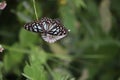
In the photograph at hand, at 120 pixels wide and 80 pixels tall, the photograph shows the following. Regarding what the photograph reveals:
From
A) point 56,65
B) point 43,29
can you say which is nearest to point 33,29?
point 43,29

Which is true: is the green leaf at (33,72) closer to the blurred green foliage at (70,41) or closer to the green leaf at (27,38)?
the blurred green foliage at (70,41)

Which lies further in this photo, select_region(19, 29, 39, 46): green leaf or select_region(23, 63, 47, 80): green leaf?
select_region(19, 29, 39, 46): green leaf

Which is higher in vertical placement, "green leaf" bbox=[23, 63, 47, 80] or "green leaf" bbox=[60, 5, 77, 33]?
"green leaf" bbox=[60, 5, 77, 33]

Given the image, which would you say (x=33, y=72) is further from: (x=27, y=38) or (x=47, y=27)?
(x=27, y=38)

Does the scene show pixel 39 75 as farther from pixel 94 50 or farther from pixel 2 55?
pixel 94 50

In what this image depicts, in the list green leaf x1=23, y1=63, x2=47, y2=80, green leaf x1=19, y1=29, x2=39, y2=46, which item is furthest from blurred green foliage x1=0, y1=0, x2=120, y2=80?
green leaf x1=23, y1=63, x2=47, y2=80

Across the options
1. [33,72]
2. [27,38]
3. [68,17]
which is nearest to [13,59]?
[27,38]

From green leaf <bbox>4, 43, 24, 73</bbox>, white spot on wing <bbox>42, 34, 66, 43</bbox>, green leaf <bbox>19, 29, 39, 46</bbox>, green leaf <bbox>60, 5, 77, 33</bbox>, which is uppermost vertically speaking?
green leaf <bbox>60, 5, 77, 33</bbox>

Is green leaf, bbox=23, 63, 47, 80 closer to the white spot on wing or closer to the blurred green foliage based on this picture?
the white spot on wing
